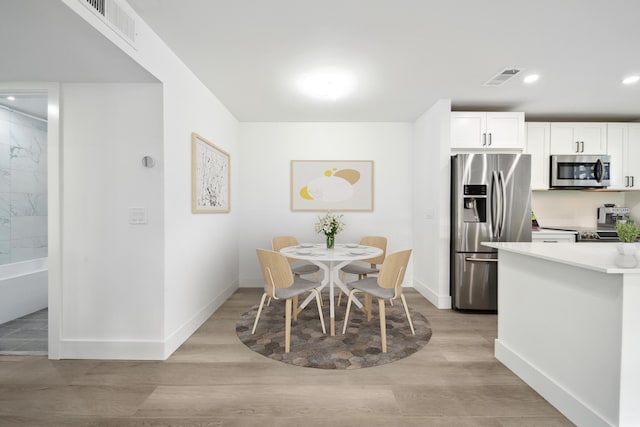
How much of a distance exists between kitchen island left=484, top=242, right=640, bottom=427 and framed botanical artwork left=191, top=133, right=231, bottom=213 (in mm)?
2836

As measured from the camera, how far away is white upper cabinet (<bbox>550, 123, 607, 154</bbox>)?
399 cm

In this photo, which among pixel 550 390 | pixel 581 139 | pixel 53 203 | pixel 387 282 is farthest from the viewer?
pixel 581 139

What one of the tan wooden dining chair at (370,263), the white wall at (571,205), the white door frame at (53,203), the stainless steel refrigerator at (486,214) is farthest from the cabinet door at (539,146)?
the white door frame at (53,203)

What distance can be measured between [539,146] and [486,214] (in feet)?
4.97

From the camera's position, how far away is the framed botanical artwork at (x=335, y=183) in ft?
14.6

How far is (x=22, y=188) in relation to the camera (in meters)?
3.77

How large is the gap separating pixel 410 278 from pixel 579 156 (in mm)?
2845

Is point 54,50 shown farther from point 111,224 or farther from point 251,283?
point 251,283

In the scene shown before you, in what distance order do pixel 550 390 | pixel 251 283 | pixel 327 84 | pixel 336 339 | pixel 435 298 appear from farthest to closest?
pixel 251 283, pixel 435 298, pixel 327 84, pixel 336 339, pixel 550 390

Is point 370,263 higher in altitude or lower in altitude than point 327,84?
lower

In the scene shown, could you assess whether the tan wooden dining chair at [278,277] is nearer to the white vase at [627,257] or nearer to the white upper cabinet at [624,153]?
the white vase at [627,257]

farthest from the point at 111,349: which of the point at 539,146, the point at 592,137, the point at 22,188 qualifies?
the point at 592,137

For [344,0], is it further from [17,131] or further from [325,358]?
[17,131]

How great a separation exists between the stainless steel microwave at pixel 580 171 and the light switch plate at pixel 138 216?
4.97 metres
